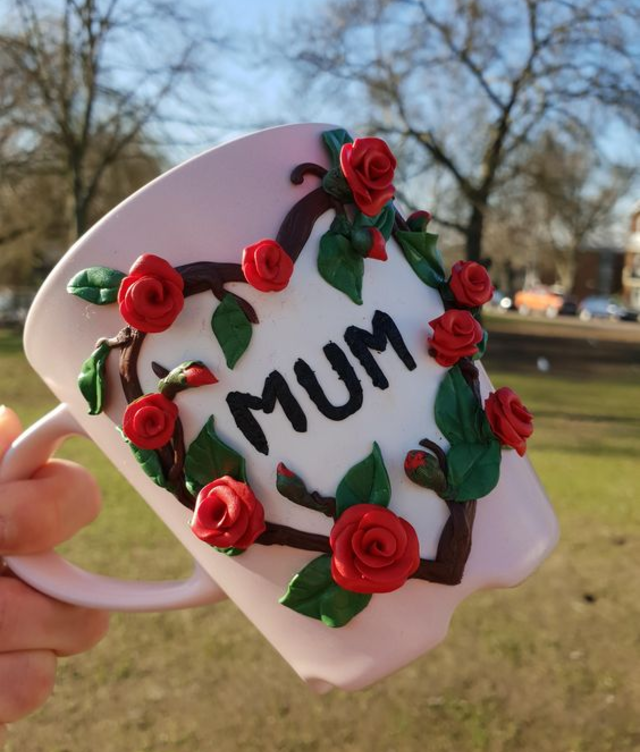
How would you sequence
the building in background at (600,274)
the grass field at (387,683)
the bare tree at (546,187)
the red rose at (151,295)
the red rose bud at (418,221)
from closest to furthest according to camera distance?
1. the red rose at (151,295)
2. the red rose bud at (418,221)
3. the grass field at (387,683)
4. the bare tree at (546,187)
5. the building in background at (600,274)

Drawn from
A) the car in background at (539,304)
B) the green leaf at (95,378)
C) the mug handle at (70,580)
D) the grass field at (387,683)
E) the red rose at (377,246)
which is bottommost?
the car in background at (539,304)

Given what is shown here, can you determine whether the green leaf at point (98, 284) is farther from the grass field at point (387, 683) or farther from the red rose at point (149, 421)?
the grass field at point (387, 683)

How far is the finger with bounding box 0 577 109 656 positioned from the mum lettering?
343mm

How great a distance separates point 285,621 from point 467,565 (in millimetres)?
169

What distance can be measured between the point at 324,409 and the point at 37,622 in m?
0.41

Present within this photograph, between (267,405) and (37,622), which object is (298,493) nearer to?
(267,405)

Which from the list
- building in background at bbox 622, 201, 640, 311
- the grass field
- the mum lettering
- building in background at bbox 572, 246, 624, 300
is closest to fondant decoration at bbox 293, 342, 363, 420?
the mum lettering

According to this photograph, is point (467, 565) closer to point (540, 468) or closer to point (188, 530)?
point (188, 530)

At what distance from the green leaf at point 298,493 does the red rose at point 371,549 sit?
0.05 ft

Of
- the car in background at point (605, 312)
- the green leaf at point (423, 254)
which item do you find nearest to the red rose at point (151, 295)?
the green leaf at point (423, 254)

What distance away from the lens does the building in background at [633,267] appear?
123 ft

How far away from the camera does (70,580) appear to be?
2.53ft

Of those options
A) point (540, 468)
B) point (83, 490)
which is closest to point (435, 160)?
point (540, 468)

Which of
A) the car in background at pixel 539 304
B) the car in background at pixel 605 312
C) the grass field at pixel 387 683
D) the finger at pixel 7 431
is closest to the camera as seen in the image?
the finger at pixel 7 431
